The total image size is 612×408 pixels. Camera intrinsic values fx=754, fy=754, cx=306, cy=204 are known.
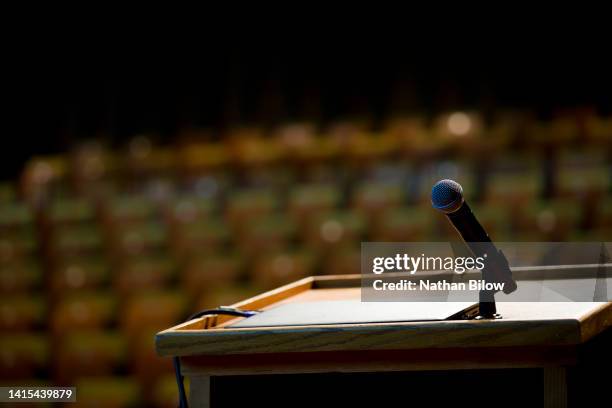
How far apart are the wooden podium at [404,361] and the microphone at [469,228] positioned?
0.04 feet

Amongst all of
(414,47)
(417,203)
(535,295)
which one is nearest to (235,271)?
(417,203)

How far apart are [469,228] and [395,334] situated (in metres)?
0.04

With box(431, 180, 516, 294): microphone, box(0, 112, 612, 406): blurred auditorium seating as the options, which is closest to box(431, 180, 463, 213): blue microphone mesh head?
box(431, 180, 516, 294): microphone

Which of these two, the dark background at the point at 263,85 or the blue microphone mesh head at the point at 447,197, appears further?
the dark background at the point at 263,85

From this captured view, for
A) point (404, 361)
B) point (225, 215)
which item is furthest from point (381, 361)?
point (225, 215)

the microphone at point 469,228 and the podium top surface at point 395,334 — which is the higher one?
the microphone at point 469,228

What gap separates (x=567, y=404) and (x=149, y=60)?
818 mm

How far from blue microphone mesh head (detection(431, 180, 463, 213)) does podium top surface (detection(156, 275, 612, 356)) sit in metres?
0.03

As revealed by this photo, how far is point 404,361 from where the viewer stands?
21 cm

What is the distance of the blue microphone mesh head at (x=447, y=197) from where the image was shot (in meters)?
0.21

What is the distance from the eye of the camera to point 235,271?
839mm

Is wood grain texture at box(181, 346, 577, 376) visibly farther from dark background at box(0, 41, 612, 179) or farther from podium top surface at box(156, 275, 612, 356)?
dark background at box(0, 41, 612, 179)

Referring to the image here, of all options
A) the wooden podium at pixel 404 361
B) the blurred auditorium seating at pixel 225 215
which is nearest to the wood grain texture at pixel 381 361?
the wooden podium at pixel 404 361

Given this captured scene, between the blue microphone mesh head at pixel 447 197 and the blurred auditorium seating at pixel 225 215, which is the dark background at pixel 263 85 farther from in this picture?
the blue microphone mesh head at pixel 447 197
